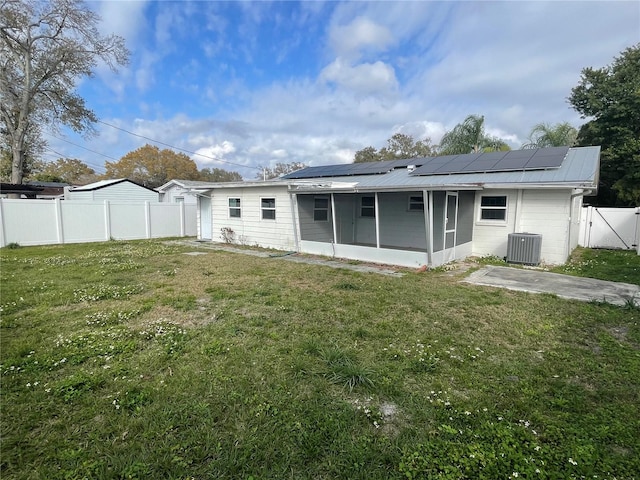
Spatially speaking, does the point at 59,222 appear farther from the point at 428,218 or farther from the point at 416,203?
the point at 428,218

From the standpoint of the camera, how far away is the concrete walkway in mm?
5953

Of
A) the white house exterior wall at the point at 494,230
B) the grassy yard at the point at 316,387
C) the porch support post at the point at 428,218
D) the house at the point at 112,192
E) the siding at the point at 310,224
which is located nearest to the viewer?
the grassy yard at the point at 316,387

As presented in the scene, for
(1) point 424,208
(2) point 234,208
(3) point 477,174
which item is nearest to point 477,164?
(3) point 477,174

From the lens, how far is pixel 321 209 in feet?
38.2

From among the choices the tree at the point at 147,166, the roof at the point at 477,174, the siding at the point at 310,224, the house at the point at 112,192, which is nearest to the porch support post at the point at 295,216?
the siding at the point at 310,224

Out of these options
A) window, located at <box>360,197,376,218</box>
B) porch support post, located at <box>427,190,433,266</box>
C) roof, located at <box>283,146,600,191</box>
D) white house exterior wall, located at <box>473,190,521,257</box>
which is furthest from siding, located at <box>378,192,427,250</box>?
porch support post, located at <box>427,190,433,266</box>

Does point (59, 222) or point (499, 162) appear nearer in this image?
point (499, 162)

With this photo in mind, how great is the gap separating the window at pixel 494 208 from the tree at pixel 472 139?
10759mm

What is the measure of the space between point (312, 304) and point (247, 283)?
2026 mm

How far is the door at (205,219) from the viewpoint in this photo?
1483 centimetres

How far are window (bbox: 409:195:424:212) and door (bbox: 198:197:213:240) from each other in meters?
8.65

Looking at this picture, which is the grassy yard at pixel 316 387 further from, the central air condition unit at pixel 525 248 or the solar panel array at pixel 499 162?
the solar panel array at pixel 499 162

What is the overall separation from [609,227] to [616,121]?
8141mm

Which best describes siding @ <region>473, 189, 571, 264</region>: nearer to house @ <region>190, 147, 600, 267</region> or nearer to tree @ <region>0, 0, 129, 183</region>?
house @ <region>190, 147, 600, 267</region>
